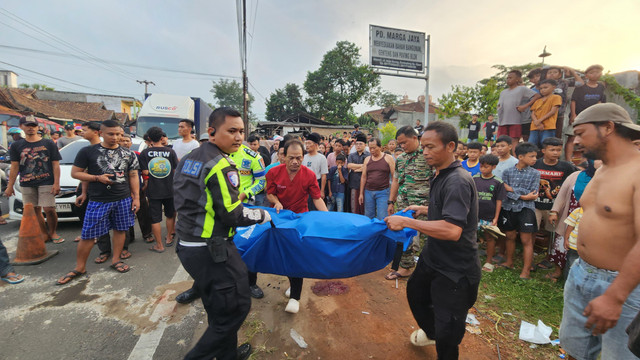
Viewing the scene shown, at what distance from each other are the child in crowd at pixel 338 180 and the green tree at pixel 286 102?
3422cm

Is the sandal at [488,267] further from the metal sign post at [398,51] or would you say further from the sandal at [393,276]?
the metal sign post at [398,51]

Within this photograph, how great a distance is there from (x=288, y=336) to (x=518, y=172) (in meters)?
4.25

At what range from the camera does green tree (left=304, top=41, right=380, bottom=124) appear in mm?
37188

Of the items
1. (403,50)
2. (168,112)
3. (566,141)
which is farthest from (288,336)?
(403,50)

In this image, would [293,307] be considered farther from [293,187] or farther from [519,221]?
[519,221]

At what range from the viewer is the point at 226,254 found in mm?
2021

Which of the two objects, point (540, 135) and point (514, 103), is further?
point (514, 103)

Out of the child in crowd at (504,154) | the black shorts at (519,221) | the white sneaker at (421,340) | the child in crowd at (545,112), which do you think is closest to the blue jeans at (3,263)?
the white sneaker at (421,340)

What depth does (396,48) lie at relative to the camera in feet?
59.4

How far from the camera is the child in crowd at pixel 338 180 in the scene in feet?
21.7

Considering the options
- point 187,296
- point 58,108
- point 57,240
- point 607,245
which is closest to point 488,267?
point 607,245

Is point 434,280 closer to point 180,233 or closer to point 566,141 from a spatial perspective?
point 180,233

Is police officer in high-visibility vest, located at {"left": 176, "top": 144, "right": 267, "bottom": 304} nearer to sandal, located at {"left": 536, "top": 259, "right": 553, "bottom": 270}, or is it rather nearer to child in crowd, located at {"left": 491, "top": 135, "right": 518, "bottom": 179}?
child in crowd, located at {"left": 491, "top": 135, "right": 518, "bottom": 179}

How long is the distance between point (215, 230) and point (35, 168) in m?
4.99
